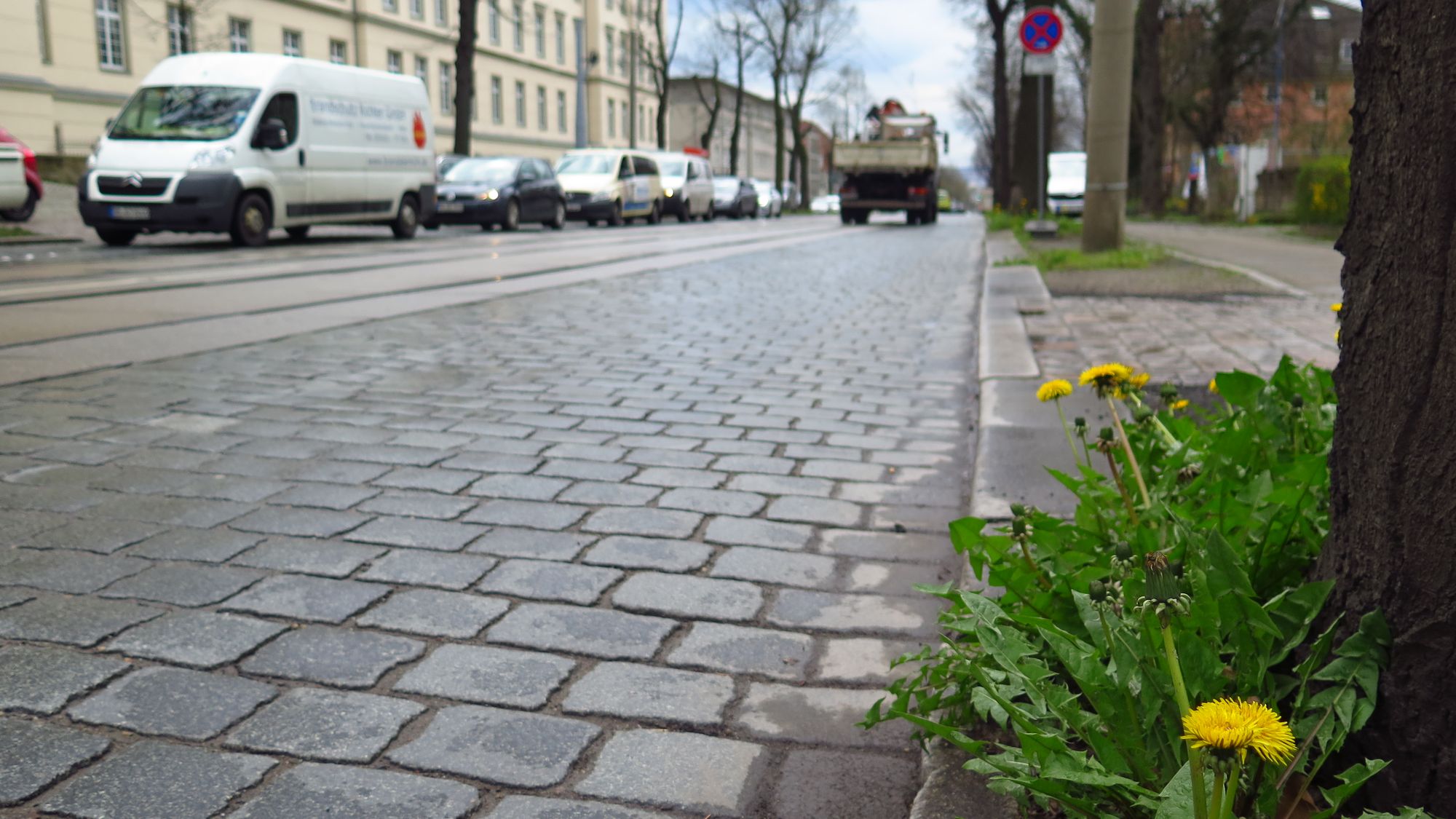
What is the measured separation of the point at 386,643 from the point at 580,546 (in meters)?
0.86

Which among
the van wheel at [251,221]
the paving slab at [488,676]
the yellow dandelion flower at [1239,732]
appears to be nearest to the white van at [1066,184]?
the van wheel at [251,221]

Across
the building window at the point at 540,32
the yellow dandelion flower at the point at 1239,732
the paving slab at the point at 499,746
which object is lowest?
the paving slab at the point at 499,746

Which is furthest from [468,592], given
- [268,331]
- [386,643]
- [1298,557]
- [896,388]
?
[268,331]

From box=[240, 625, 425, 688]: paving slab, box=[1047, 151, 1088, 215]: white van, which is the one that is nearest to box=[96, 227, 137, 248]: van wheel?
box=[240, 625, 425, 688]: paving slab

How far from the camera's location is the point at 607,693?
2.60 metres

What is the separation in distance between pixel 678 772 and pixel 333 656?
0.91 metres

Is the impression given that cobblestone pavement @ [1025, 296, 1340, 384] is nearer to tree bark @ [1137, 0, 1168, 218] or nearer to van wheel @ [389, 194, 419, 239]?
van wheel @ [389, 194, 419, 239]

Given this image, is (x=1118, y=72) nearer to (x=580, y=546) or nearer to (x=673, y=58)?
(x=580, y=546)

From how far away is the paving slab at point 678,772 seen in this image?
7.12 ft

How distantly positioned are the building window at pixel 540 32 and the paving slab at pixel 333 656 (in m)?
59.8

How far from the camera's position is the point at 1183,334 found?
768 centimetres

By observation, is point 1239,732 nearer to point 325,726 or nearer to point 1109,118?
point 325,726

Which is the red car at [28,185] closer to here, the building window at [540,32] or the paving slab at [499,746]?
the paving slab at [499,746]

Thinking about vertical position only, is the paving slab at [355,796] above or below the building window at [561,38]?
below
